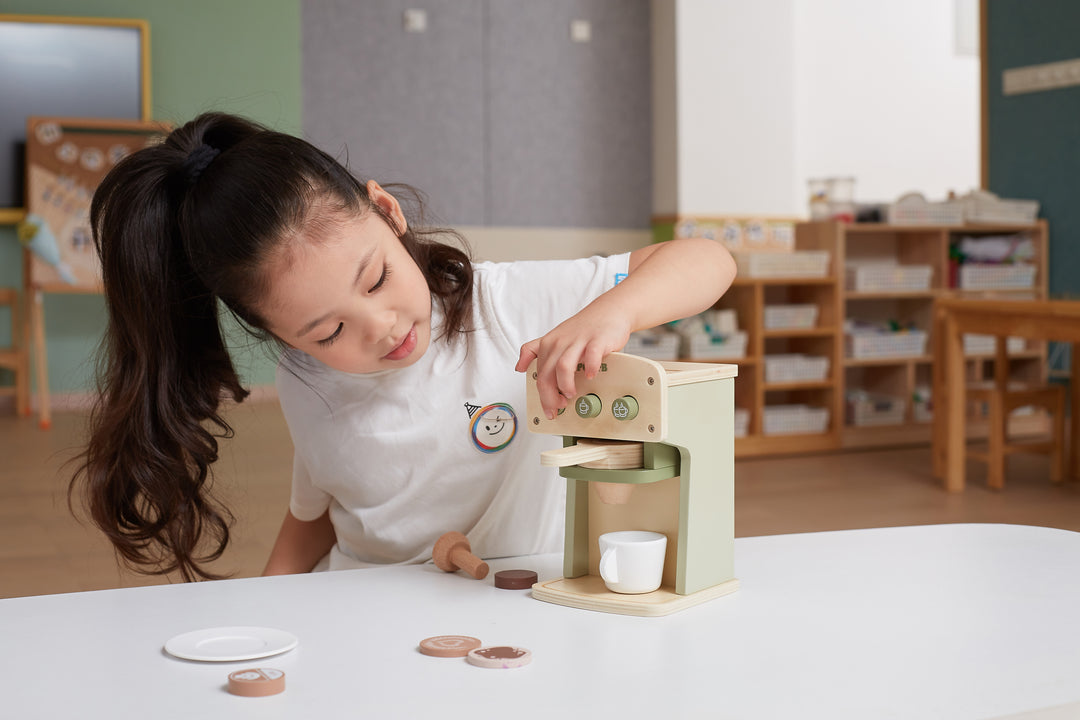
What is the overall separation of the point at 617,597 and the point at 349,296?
342 mm

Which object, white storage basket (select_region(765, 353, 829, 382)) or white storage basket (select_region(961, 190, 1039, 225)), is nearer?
white storage basket (select_region(765, 353, 829, 382))

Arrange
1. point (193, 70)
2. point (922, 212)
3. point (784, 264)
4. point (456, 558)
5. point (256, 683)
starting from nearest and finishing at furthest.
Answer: point (256, 683), point (456, 558), point (784, 264), point (922, 212), point (193, 70)

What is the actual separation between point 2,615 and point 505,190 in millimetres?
5467

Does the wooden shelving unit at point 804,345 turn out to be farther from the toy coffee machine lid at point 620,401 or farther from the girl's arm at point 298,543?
the toy coffee machine lid at point 620,401

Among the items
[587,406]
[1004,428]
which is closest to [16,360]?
[1004,428]

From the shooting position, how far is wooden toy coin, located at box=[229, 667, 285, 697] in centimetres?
62

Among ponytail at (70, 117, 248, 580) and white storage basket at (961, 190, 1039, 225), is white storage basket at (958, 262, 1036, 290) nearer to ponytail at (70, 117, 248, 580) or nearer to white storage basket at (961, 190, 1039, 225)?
white storage basket at (961, 190, 1039, 225)

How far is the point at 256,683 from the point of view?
0.62 m

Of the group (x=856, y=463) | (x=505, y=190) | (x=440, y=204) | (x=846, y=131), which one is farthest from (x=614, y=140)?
(x=856, y=463)

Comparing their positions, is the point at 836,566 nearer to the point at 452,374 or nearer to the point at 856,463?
the point at 452,374

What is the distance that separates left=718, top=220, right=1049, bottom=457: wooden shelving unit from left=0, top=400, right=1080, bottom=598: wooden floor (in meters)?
0.13

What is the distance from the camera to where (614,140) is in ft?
20.7

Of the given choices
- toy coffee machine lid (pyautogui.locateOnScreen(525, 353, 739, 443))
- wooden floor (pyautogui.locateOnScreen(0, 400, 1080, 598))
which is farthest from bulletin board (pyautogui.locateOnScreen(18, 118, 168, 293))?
toy coffee machine lid (pyautogui.locateOnScreen(525, 353, 739, 443))

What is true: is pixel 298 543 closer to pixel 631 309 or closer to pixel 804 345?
pixel 631 309
